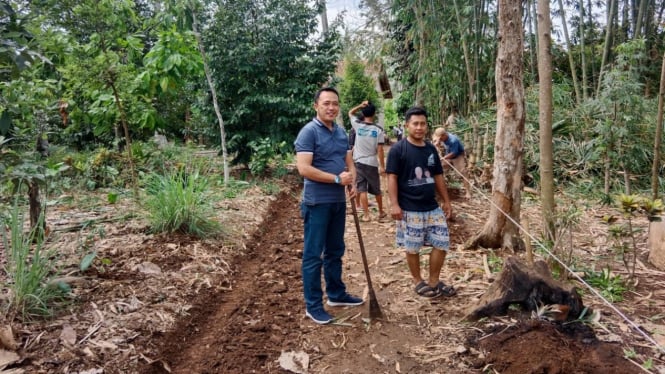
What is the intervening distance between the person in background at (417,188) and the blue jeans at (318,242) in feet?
1.62

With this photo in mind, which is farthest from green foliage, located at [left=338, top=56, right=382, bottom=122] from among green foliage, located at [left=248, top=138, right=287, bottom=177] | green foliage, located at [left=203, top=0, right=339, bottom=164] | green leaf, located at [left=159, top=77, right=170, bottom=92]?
green leaf, located at [left=159, top=77, right=170, bottom=92]

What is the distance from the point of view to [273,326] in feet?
11.0

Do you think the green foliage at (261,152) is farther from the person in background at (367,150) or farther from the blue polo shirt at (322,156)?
the blue polo shirt at (322,156)

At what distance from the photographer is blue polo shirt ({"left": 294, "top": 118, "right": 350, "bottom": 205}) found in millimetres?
3172

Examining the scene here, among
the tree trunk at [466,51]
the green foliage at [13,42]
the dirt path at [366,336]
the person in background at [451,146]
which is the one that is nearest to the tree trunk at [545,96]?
the dirt path at [366,336]

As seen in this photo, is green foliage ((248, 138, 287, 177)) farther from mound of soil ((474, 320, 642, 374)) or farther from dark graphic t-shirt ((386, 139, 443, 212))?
mound of soil ((474, 320, 642, 374))

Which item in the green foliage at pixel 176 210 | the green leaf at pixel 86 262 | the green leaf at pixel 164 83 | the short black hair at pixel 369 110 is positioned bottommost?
the green leaf at pixel 86 262

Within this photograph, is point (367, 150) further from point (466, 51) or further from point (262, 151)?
point (466, 51)

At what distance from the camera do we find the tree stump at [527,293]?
297cm

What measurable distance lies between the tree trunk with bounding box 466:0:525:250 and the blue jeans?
5.48 ft

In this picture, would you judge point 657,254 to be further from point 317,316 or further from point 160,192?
point 160,192

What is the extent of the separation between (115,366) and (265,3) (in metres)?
7.91

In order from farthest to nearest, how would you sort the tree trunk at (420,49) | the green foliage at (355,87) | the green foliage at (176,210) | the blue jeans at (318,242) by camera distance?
the green foliage at (355,87) < the tree trunk at (420,49) < the green foliage at (176,210) < the blue jeans at (318,242)

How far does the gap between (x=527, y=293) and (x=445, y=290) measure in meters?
0.77
